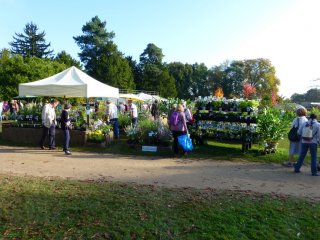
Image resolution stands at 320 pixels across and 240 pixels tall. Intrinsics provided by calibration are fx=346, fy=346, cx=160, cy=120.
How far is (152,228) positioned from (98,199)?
136 cm

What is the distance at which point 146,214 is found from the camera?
17.7 feet

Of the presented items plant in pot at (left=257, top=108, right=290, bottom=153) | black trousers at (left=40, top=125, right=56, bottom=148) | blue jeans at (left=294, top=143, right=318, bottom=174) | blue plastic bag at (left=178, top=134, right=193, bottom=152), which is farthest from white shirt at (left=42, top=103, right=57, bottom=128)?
blue jeans at (left=294, top=143, right=318, bottom=174)

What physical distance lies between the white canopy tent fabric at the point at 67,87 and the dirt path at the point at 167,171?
115 inches

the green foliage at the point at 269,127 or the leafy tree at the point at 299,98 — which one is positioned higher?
the leafy tree at the point at 299,98

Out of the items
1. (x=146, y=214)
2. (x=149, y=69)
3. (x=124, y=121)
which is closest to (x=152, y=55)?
(x=149, y=69)

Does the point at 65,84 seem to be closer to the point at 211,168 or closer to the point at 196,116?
the point at 196,116

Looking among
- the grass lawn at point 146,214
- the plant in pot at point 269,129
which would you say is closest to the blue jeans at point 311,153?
the plant in pot at point 269,129

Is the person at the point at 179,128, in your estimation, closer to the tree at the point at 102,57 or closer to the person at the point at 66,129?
the person at the point at 66,129

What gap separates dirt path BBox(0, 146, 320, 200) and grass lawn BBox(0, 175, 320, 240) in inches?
31.4

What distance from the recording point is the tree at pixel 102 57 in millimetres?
60656

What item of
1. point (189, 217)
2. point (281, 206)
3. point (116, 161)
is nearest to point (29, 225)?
point (189, 217)

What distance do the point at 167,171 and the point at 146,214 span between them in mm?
3210

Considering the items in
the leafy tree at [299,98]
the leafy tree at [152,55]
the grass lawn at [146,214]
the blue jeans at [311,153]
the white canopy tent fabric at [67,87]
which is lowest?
the grass lawn at [146,214]

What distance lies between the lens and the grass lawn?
487 centimetres
